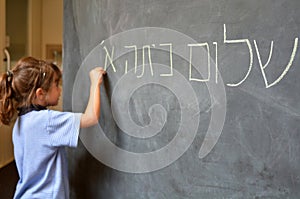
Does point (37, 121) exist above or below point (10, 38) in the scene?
below

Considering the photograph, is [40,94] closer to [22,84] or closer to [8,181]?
[22,84]

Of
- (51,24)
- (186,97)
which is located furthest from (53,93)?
(51,24)

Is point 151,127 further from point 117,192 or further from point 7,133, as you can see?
point 7,133

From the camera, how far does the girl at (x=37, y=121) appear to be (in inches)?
42.1

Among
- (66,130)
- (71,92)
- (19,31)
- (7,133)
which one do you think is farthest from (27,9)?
(66,130)

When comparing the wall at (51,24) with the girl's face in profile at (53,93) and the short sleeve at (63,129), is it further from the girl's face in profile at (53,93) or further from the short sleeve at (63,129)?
the short sleeve at (63,129)

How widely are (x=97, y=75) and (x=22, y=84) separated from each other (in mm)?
244

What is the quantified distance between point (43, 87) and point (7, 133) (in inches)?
84.6

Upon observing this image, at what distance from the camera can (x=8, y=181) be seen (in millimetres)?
2688

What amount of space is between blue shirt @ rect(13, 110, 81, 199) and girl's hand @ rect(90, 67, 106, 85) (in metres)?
0.13

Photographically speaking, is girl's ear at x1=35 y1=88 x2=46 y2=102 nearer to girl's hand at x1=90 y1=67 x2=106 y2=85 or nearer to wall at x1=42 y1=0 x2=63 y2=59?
girl's hand at x1=90 y1=67 x2=106 y2=85

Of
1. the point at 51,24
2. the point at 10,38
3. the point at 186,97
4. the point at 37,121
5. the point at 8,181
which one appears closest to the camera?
the point at 186,97

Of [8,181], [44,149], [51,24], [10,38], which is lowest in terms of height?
[8,181]

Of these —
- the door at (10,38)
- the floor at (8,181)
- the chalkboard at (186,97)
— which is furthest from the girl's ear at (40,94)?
the door at (10,38)
